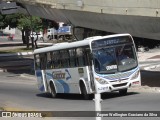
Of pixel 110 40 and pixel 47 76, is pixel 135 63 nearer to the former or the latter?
pixel 110 40

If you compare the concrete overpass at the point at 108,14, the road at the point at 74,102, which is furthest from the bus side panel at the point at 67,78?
the concrete overpass at the point at 108,14

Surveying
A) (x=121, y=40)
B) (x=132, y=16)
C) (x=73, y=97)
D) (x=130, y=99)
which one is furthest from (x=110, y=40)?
(x=132, y=16)

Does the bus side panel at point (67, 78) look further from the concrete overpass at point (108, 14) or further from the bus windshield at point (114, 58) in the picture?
the concrete overpass at point (108, 14)

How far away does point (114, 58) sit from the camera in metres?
22.1

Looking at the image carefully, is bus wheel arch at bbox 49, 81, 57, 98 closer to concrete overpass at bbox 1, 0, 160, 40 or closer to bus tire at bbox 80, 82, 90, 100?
bus tire at bbox 80, 82, 90, 100

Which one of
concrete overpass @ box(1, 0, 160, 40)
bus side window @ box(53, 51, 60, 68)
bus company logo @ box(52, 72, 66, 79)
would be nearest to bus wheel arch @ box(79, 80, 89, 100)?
bus company logo @ box(52, 72, 66, 79)

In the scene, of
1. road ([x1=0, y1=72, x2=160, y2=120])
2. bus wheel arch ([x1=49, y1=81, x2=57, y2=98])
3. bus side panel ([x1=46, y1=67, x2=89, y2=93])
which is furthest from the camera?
bus wheel arch ([x1=49, y1=81, x2=57, y2=98])

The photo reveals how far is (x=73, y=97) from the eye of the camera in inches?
991

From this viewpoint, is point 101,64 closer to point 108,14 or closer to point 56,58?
point 56,58

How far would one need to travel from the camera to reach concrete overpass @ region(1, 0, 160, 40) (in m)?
A: 29.8

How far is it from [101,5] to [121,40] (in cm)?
1148

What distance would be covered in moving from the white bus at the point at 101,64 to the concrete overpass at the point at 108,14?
6.96 metres

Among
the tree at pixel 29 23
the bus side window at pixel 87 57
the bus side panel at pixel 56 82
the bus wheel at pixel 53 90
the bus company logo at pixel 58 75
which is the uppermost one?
the bus side window at pixel 87 57

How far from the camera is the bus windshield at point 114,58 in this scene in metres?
21.8
